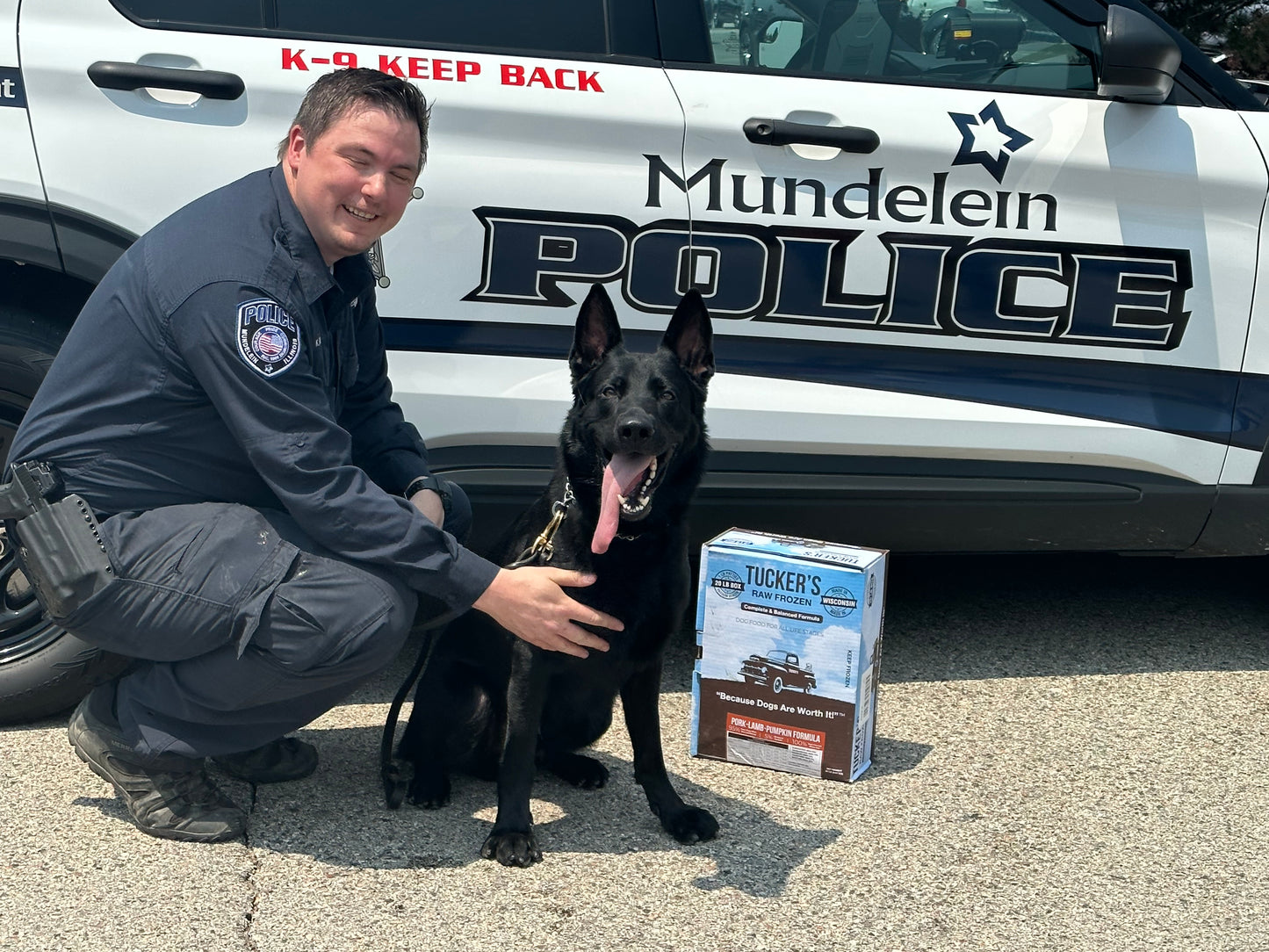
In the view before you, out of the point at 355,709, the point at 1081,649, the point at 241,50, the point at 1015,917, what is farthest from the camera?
the point at 1081,649

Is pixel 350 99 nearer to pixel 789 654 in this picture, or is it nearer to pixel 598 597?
pixel 598 597

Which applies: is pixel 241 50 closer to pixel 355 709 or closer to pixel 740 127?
pixel 740 127

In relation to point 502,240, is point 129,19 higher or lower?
higher

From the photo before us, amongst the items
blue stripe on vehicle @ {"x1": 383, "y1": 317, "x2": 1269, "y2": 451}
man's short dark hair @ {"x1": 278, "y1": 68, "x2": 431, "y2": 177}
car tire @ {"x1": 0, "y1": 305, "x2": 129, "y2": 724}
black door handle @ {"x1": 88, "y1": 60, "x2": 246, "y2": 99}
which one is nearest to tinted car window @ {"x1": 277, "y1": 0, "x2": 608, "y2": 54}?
black door handle @ {"x1": 88, "y1": 60, "x2": 246, "y2": 99}

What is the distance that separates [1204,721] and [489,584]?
1.95 meters

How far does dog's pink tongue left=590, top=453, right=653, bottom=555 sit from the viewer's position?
2.59m

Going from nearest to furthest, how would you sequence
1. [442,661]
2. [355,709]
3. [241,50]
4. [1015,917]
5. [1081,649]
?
[1015,917] < [442,661] < [241,50] < [355,709] < [1081,649]

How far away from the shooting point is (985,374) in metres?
3.33

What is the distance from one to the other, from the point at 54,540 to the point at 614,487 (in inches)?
41.2

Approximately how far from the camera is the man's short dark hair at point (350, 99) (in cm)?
255

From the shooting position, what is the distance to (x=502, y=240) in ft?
10.3

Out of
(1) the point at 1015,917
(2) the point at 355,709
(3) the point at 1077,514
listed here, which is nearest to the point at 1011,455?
(3) the point at 1077,514

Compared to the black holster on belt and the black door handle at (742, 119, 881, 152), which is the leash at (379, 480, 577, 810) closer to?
the black holster on belt

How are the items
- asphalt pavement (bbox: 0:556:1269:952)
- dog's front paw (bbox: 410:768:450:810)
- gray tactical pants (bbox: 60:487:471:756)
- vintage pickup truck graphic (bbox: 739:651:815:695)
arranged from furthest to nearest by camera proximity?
vintage pickup truck graphic (bbox: 739:651:815:695) < dog's front paw (bbox: 410:768:450:810) < gray tactical pants (bbox: 60:487:471:756) < asphalt pavement (bbox: 0:556:1269:952)
